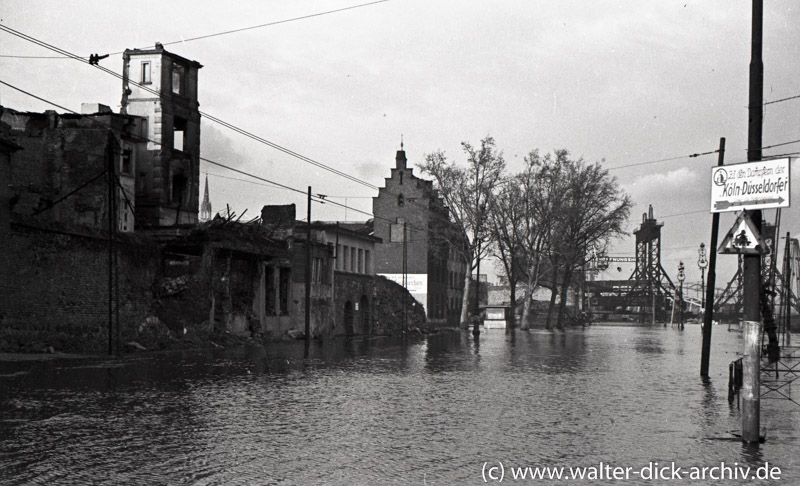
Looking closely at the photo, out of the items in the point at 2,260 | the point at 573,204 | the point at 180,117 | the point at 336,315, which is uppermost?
the point at 180,117

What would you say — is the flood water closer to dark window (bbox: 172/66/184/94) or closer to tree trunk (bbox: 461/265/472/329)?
dark window (bbox: 172/66/184/94)

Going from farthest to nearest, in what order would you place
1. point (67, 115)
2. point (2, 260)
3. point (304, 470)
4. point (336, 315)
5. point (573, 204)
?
1. point (573, 204)
2. point (336, 315)
3. point (67, 115)
4. point (2, 260)
5. point (304, 470)

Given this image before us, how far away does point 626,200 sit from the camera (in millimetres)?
67188

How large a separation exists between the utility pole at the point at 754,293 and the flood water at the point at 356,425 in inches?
17.1

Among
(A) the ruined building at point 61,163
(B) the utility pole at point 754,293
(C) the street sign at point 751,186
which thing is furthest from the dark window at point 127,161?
(C) the street sign at point 751,186

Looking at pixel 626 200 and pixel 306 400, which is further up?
pixel 626 200

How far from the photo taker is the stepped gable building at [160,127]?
5528cm

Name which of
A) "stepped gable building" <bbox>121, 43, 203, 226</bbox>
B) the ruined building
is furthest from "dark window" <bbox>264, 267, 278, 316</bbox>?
"stepped gable building" <bbox>121, 43, 203, 226</bbox>

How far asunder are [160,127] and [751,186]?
49.8m

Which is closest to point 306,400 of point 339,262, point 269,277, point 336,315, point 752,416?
point 752,416

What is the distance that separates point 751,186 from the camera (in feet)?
34.0

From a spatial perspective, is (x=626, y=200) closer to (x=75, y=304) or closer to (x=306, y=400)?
(x=75, y=304)

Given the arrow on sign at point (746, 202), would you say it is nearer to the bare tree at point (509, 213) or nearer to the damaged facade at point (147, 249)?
the damaged facade at point (147, 249)

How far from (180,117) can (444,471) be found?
52.6 metres
